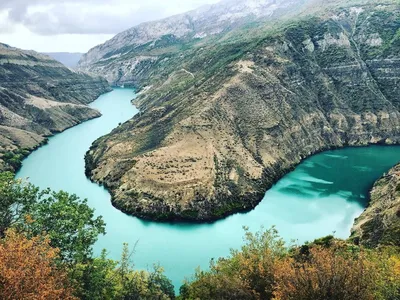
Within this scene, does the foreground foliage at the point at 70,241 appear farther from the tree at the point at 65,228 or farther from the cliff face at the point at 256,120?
the cliff face at the point at 256,120

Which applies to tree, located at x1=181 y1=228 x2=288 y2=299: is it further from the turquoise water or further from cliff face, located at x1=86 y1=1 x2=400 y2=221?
cliff face, located at x1=86 y1=1 x2=400 y2=221

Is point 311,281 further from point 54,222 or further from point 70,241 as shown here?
point 54,222

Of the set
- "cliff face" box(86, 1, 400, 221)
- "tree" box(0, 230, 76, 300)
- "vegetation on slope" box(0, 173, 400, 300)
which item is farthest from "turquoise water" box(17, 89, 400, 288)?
"tree" box(0, 230, 76, 300)

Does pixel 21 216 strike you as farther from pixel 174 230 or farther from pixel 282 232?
pixel 282 232

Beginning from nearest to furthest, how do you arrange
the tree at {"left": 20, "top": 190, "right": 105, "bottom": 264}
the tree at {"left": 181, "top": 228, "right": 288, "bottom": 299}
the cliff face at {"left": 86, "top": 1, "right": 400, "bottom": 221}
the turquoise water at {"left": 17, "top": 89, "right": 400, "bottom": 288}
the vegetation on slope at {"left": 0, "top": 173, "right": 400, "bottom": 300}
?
the vegetation on slope at {"left": 0, "top": 173, "right": 400, "bottom": 300}
the tree at {"left": 181, "top": 228, "right": 288, "bottom": 299}
the tree at {"left": 20, "top": 190, "right": 105, "bottom": 264}
the turquoise water at {"left": 17, "top": 89, "right": 400, "bottom": 288}
the cliff face at {"left": 86, "top": 1, "right": 400, "bottom": 221}

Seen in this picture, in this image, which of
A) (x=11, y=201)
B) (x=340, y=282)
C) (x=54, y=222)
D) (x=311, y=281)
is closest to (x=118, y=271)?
(x=54, y=222)

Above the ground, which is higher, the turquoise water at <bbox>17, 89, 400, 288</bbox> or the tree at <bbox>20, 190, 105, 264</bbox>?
the turquoise water at <bbox>17, 89, 400, 288</bbox>
